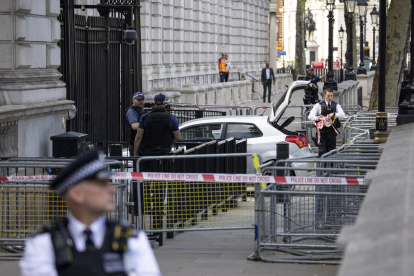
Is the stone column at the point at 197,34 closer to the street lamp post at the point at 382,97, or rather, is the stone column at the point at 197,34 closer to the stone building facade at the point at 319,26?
the street lamp post at the point at 382,97

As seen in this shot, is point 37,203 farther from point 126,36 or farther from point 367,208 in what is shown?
point 126,36

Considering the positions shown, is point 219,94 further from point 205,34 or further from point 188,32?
point 205,34

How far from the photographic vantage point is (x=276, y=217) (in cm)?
810

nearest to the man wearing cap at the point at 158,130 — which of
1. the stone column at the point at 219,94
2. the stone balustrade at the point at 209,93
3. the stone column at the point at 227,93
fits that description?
the stone balustrade at the point at 209,93

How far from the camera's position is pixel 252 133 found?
14172mm

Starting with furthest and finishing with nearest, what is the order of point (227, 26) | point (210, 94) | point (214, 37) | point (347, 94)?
point (227, 26), point (214, 37), point (210, 94), point (347, 94)

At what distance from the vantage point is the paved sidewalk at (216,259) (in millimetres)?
7453

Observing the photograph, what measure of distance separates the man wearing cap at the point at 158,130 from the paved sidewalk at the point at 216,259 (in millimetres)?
1886

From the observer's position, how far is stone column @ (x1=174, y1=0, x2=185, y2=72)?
34.3 metres

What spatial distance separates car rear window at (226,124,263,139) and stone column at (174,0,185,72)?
2018cm

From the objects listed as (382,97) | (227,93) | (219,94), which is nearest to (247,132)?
(382,97)

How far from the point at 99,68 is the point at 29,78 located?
11.6 feet

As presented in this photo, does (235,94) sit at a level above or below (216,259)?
above

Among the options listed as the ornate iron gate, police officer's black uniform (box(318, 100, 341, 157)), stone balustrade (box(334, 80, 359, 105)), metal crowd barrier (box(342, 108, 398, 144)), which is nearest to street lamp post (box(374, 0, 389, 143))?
metal crowd barrier (box(342, 108, 398, 144))
